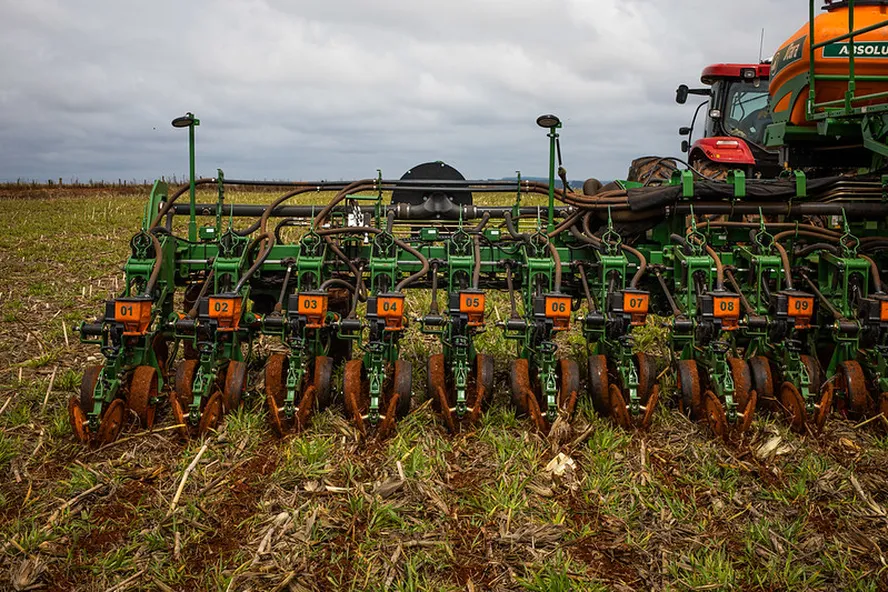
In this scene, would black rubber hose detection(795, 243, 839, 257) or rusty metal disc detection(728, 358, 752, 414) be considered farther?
black rubber hose detection(795, 243, 839, 257)

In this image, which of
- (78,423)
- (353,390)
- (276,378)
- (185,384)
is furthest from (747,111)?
(78,423)

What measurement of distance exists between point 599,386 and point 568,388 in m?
0.22

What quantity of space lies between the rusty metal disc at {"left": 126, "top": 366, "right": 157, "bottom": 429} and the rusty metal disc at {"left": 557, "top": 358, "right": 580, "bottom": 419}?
2704mm

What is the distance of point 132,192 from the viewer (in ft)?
128

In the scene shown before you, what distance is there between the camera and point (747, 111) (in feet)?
30.3

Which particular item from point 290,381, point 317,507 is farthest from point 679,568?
point 290,381

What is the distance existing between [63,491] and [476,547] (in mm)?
2306

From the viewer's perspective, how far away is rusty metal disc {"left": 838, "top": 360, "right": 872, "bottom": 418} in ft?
15.2

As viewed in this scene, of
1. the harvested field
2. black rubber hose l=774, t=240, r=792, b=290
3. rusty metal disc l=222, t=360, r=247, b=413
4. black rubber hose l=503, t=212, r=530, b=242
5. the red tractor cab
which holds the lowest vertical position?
the harvested field

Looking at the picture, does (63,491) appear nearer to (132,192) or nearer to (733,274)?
(733,274)

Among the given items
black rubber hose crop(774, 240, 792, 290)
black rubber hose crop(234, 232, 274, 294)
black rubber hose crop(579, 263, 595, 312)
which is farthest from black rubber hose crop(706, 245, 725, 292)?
black rubber hose crop(234, 232, 274, 294)

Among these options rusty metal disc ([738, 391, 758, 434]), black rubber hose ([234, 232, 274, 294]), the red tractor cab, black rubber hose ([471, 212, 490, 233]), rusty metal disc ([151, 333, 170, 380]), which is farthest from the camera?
the red tractor cab

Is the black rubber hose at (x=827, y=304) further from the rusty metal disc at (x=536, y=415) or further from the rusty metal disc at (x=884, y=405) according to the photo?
the rusty metal disc at (x=536, y=415)

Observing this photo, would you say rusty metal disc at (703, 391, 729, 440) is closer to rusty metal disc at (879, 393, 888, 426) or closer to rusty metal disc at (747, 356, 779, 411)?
rusty metal disc at (747, 356, 779, 411)
